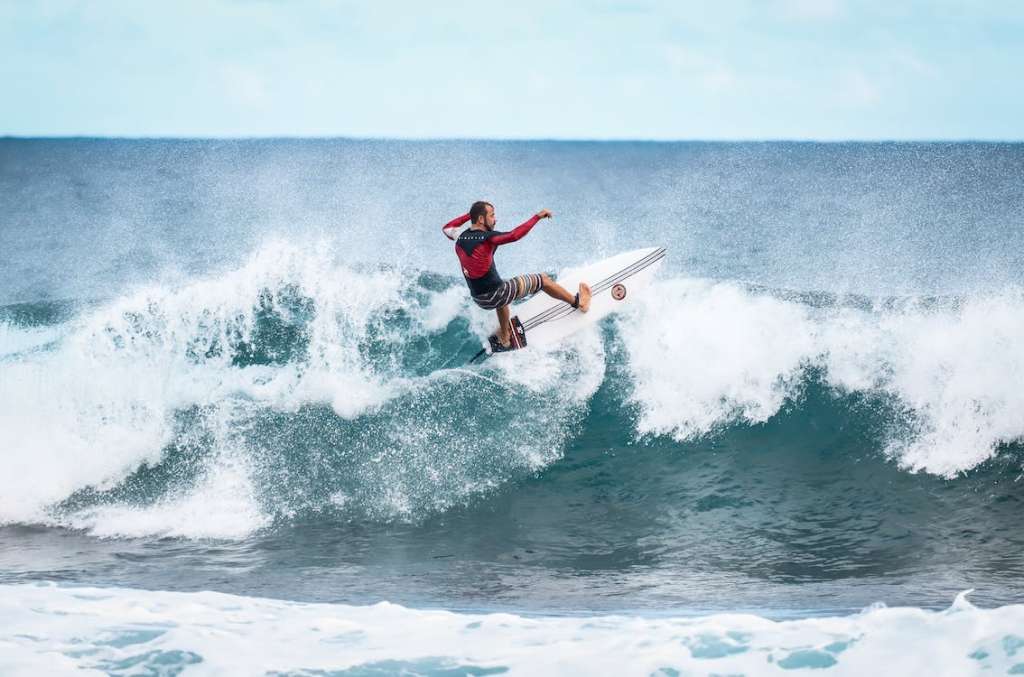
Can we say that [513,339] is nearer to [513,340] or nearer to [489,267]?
[513,340]

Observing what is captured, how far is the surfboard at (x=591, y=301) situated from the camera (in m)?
9.59

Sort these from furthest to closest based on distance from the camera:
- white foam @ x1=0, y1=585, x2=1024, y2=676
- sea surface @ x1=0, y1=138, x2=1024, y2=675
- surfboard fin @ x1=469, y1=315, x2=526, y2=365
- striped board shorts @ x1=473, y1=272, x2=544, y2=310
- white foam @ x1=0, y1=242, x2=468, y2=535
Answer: surfboard fin @ x1=469, y1=315, x2=526, y2=365 < white foam @ x1=0, y1=242, x2=468, y2=535 < striped board shorts @ x1=473, y1=272, x2=544, y2=310 < sea surface @ x1=0, y1=138, x2=1024, y2=675 < white foam @ x1=0, y1=585, x2=1024, y2=676

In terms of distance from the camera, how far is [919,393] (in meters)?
9.41

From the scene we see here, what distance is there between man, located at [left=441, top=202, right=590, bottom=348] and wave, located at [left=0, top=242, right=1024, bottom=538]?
2.86 feet

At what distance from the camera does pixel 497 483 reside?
8.73 meters

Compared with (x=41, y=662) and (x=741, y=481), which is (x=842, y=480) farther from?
(x=41, y=662)

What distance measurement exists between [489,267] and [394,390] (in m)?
1.91

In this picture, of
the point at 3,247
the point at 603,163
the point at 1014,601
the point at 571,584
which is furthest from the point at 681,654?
the point at 603,163

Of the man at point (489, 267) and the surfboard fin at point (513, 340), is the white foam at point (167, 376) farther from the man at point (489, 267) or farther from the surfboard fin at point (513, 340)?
the man at point (489, 267)

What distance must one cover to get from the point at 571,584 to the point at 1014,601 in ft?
9.25

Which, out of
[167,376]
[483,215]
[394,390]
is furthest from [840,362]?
[167,376]

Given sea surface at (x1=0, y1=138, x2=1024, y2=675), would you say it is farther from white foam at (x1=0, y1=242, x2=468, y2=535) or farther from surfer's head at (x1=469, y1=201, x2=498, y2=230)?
surfer's head at (x1=469, y1=201, x2=498, y2=230)

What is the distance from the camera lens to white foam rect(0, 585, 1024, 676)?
16.7 feet

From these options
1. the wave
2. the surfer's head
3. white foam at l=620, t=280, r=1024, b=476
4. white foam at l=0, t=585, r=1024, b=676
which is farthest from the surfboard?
white foam at l=0, t=585, r=1024, b=676
